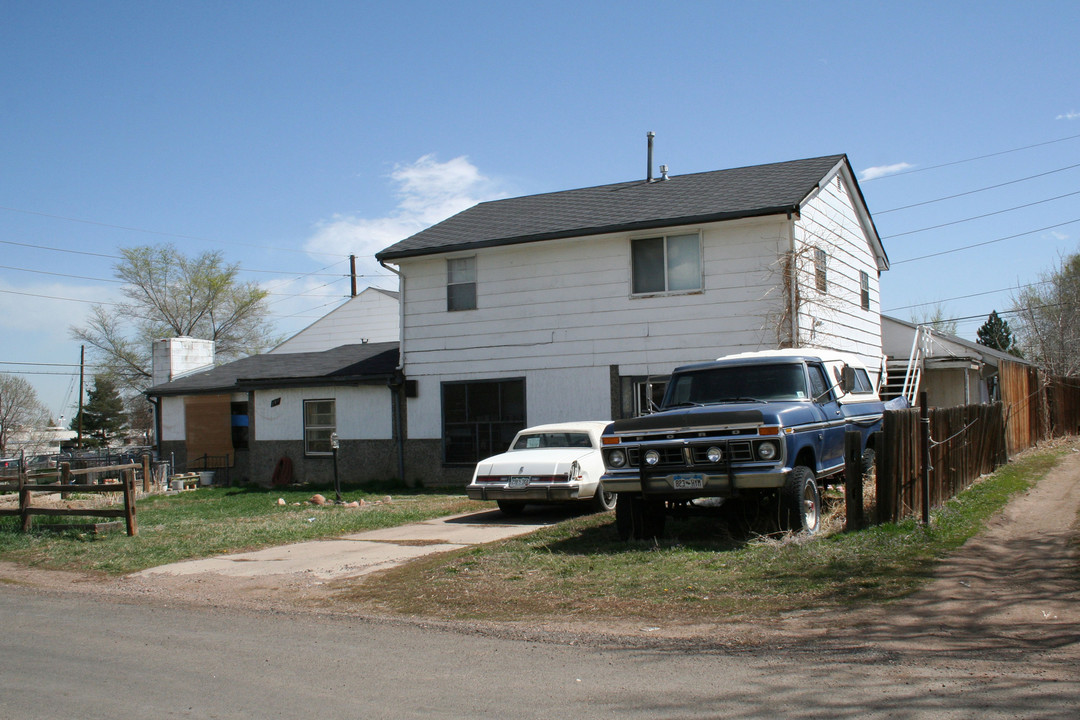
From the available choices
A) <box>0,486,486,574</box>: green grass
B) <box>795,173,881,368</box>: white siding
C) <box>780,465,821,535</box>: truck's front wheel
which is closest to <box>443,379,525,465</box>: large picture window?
<box>0,486,486,574</box>: green grass

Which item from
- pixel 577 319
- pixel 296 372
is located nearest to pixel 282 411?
pixel 296 372

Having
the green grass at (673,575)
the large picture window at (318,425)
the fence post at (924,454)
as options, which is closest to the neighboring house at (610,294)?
the large picture window at (318,425)

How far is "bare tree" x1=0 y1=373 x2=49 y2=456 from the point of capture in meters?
64.1

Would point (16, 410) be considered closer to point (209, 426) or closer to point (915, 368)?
point (209, 426)

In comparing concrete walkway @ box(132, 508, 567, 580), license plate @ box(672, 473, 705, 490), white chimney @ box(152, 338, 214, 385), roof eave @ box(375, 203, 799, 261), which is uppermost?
roof eave @ box(375, 203, 799, 261)

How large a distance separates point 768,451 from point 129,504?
9.05m

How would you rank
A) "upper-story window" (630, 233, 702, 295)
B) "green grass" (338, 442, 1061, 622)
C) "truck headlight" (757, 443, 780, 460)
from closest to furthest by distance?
"green grass" (338, 442, 1061, 622), "truck headlight" (757, 443, 780, 460), "upper-story window" (630, 233, 702, 295)

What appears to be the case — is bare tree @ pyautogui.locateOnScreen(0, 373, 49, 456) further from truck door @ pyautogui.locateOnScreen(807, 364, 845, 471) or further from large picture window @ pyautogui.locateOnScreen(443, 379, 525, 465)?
truck door @ pyautogui.locateOnScreen(807, 364, 845, 471)

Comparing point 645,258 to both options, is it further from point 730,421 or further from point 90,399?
point 90,399

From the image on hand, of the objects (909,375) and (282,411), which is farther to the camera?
(282,411)

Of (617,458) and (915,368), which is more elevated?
(915,368)

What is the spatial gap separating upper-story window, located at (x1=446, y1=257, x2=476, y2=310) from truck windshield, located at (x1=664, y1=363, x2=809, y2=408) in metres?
8.83

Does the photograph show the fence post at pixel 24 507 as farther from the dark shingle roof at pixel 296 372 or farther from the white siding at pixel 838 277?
the white siding at pixel 838 277

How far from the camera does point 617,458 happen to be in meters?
10.0
